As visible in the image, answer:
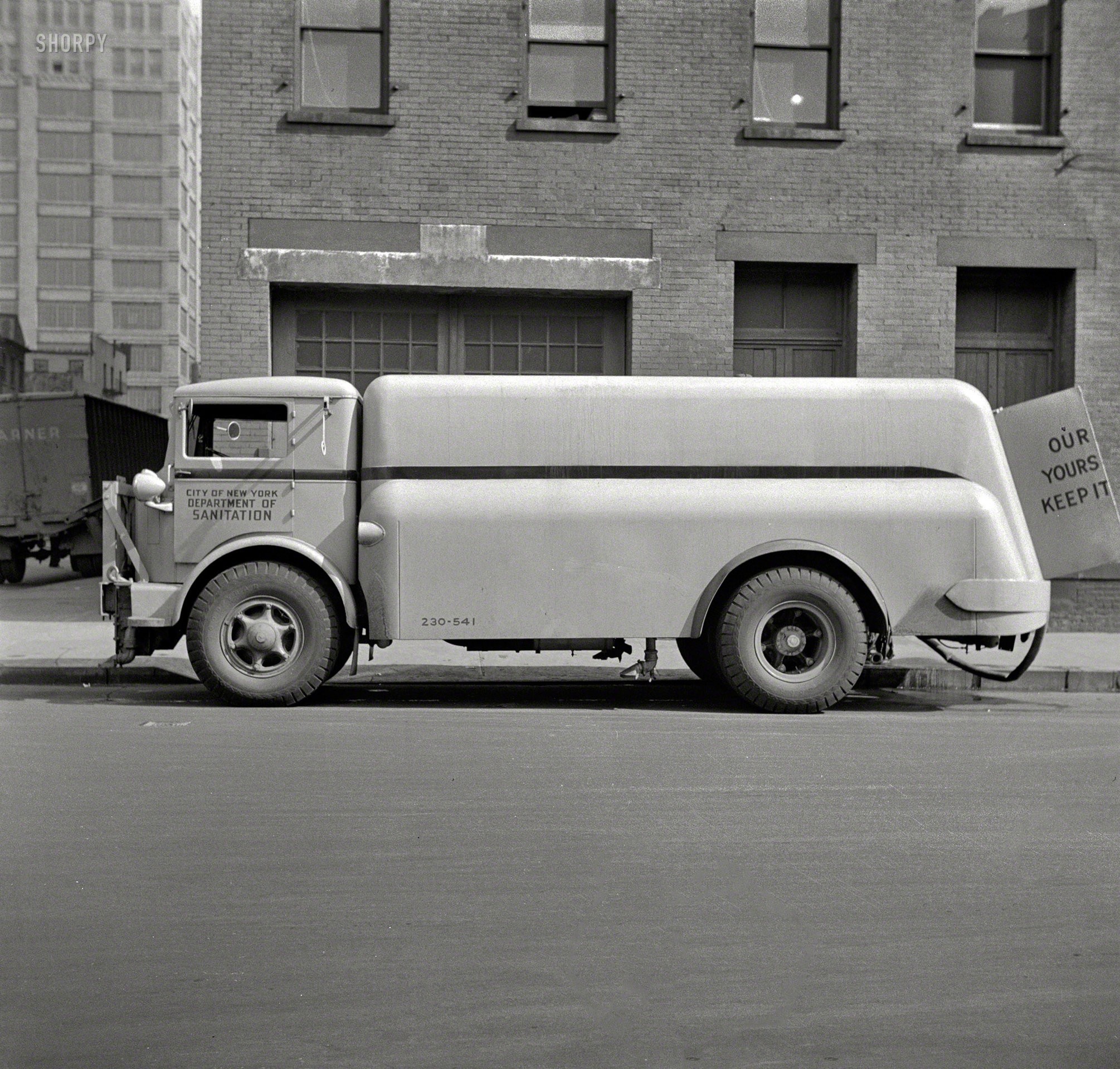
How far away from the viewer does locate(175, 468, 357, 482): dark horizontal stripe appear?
1052 cm

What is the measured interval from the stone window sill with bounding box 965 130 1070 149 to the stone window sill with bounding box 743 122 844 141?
1.56 m

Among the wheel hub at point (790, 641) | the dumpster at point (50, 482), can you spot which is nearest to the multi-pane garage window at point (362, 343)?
the wheel hub at point (790, 641)

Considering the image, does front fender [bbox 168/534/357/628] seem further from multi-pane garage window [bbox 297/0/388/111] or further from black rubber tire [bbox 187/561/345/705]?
multi-pane garage window [bbox 297/0/388/111]

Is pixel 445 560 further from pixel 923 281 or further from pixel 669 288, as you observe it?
pixel 923 281

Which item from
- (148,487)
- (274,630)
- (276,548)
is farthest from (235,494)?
(274,630)

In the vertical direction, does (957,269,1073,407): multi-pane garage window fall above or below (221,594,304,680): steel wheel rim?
above

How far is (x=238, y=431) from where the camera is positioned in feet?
35.3

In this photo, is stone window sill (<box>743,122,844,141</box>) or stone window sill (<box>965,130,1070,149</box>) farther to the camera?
stone window sill (<box>965,130,1070,149</box>)

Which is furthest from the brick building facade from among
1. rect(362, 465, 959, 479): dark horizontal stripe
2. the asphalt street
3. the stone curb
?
the asphalt street

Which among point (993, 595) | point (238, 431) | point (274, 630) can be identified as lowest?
point (274, 630)

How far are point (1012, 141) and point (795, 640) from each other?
8372 millimetres

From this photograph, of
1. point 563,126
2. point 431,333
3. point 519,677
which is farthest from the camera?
point 431,333

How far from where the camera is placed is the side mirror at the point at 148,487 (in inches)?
413

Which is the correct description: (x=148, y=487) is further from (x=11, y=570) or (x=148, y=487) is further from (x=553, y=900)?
(x=11, y=570)
